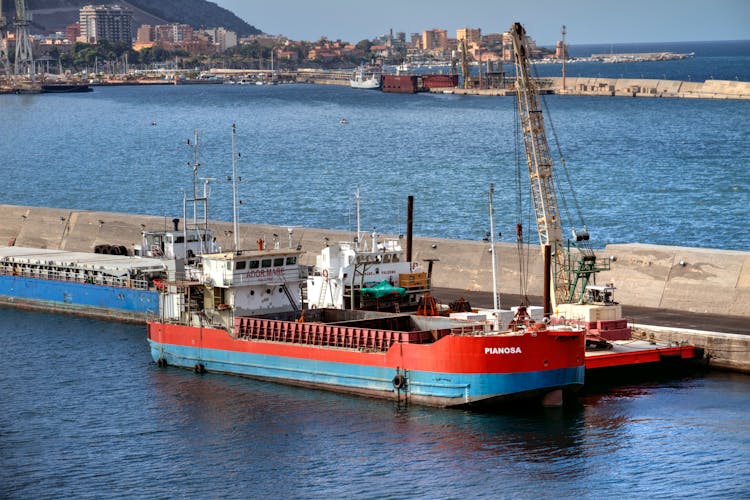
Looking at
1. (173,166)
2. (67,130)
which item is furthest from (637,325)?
(67,130)

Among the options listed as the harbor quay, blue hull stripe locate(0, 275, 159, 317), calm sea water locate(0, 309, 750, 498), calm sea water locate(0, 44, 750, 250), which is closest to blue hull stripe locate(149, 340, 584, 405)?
calm sea water locate(0, 309, 750, 498)

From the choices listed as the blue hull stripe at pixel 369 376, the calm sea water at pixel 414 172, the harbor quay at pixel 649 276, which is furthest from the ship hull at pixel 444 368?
the calm sea water at pixel 414 172

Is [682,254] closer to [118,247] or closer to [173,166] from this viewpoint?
[118,247]

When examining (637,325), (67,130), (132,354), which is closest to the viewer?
(637,325)

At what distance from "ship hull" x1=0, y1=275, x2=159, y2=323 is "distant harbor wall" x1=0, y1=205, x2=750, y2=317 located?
27.5 ft

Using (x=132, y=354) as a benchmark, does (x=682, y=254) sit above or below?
above

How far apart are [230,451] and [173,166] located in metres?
99.4

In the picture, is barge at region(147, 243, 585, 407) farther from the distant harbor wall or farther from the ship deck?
the distant harbor wall

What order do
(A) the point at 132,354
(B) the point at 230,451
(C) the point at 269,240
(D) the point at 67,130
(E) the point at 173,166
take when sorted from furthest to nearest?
(D) the point at 67,130 < (E) the point at 173,166 < (C) the point at 269,240 < (A) the point at 132,354 < (B) the point at 230,451

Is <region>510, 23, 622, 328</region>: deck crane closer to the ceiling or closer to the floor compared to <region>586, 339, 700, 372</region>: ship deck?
closer to the ceiling

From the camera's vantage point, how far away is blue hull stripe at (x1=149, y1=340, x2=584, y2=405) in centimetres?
4269

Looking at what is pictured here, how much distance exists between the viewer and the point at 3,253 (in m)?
72.6

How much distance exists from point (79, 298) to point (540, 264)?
21.1 metres

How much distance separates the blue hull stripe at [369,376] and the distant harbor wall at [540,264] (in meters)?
12.4
